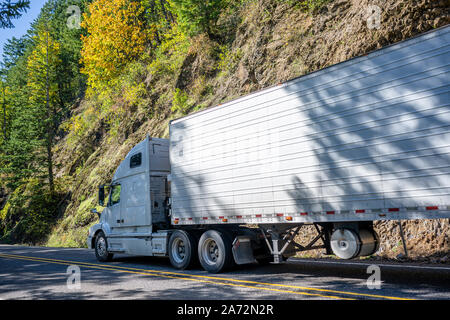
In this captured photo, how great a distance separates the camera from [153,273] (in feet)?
32.1

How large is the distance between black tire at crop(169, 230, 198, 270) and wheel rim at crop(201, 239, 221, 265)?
0.41 metres

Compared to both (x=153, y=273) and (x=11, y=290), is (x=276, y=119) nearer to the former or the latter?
(x=153, y=273)

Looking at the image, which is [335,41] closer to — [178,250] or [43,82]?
[178,250]

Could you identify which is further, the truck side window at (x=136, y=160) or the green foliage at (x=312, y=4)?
the green foliage at (x=312, y=4)

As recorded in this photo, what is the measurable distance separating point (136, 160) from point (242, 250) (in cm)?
490

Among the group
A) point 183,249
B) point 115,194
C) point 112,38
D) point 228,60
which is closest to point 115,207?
point 115,194

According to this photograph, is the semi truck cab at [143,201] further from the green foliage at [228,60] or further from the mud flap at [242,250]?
the green foliage at [228,60]

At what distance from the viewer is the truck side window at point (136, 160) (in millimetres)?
11797

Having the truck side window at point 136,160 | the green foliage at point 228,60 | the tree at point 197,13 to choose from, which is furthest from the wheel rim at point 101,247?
the tree at point 197,13

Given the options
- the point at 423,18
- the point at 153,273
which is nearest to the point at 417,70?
the point at 153,273

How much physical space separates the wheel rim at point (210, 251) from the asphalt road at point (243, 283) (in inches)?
16.2

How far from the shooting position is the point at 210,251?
32.2 ft

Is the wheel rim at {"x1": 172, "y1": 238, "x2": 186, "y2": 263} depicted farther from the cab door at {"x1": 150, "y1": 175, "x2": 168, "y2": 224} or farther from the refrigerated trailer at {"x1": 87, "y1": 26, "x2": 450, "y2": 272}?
the cab door at {"x1": 150, "y1": 175, "x2": 168, "y2": 224}
